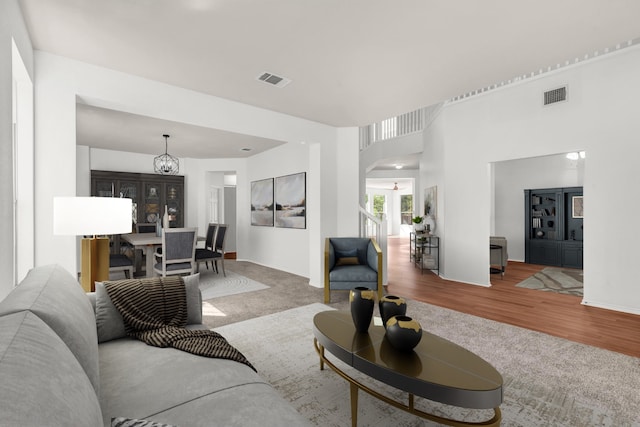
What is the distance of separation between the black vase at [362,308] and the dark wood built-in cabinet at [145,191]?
6138 millimetres

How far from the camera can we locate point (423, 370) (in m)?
1.55

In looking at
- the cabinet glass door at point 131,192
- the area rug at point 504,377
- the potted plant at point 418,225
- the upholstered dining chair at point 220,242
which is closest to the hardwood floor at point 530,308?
the area rug at point 504,377

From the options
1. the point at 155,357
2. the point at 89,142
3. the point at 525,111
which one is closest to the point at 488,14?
the point at 525,111

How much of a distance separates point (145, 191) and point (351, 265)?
5248mm

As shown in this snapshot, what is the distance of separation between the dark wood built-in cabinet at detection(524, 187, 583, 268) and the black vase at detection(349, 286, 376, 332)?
22.1ft

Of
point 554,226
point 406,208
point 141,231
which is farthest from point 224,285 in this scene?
point 406,208

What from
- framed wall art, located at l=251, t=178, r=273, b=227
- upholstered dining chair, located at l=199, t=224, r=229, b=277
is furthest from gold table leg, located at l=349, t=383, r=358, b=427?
framed wall art, located at l=251, t=178, r=273, b=227

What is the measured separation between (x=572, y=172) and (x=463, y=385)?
296 inches

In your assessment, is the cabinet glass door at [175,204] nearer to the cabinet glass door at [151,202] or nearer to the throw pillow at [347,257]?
the cabinet glass door at [151,202]

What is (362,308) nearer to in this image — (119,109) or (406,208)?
(119,109)

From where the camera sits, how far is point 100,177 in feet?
21.5

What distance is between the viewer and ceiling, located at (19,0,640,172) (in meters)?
2.26

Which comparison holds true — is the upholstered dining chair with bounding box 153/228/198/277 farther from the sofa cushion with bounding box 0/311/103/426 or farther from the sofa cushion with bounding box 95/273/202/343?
the sofa cushion with bounding box 0/311/103/426

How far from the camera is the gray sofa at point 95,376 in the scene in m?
0.65
